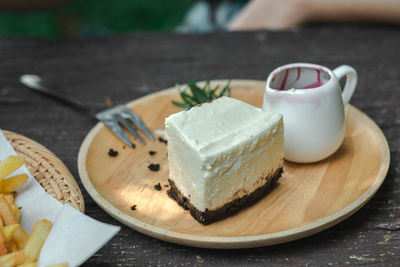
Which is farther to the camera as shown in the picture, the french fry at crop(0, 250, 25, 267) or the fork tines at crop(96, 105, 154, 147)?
the fork tines at crop(96, 105, 154, 147)

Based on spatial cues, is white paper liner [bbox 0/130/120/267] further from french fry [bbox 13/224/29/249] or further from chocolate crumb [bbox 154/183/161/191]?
chocolate crumb [bbox 154/183/161/191]

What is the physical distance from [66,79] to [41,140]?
55cm

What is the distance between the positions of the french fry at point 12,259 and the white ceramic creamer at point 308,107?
0.89m

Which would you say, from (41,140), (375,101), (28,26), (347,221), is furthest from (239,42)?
(28,26)

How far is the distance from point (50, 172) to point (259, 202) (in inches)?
26.1

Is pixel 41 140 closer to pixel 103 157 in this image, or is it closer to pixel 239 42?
pixel 103 157

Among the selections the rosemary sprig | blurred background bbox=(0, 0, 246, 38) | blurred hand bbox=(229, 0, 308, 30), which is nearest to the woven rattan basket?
the rosemary sprig

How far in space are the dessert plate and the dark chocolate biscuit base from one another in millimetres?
17

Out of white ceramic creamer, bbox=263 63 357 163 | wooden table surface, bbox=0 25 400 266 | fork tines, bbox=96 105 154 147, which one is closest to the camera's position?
wooden table surface, bbox=0 25 400 266

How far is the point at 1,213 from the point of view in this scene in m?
1.18

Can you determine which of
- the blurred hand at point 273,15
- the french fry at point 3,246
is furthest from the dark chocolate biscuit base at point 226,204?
the blurred hand at point 273,15

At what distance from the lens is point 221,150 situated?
1.22 m

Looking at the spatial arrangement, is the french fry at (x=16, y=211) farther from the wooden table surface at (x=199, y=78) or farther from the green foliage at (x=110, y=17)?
the green foliage at (x=110, y=17)

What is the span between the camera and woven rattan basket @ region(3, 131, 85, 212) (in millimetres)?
1263
